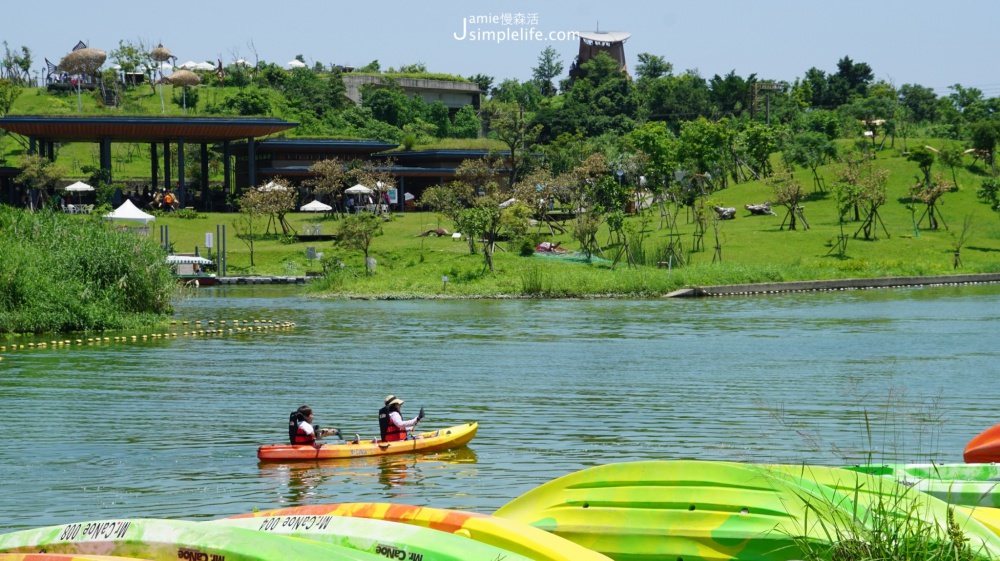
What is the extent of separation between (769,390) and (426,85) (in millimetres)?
118214

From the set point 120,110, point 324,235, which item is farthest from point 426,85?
point 324,235

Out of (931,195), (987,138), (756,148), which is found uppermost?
(987,138)

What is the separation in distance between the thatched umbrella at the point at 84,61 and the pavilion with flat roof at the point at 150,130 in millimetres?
37903

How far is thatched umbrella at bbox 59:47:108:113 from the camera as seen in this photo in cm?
12012

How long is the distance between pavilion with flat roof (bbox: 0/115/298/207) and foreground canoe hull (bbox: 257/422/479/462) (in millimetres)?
65799

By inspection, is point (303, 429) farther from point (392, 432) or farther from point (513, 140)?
point (513, 140)

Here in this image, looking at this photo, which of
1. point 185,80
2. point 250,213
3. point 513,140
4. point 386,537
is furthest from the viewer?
point 185,80

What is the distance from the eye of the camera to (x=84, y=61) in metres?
120

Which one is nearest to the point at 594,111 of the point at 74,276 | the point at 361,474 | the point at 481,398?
the point at 74,276

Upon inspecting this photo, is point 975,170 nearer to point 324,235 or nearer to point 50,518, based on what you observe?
point 324,235

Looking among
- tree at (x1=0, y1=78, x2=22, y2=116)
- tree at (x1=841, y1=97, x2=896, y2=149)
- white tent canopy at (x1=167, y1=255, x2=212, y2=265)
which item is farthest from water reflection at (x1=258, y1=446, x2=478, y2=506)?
tree at (x1=0, y1=78, x2=22, y2=116)

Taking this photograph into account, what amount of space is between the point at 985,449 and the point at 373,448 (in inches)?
359

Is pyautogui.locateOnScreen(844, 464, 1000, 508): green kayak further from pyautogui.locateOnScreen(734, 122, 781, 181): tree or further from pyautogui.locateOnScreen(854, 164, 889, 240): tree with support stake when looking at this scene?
pyautogui.locateOnScreen(734, 122, 781, 181): tree

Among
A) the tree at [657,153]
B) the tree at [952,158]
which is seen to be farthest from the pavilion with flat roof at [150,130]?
the tree at [952,158]
